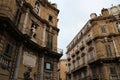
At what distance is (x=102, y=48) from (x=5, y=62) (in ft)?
60.3

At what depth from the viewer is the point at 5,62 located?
11477 millimetres

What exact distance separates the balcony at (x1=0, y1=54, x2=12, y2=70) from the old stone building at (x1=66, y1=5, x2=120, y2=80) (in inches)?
632

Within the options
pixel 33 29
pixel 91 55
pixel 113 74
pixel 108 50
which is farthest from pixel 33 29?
pixel 113 74

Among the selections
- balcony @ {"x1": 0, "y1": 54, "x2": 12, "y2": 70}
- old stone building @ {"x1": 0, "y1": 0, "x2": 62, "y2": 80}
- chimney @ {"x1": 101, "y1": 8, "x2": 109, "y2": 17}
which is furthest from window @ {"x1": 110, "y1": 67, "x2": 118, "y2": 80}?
balcony @ {"x1": 0, "y1": 54, "x2": 12, "y2": 70}

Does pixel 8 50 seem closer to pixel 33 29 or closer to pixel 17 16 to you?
pixel 17 16

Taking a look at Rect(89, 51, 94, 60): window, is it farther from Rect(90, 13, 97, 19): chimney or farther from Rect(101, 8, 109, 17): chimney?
Rect(101, 8, 109, 17): chimney

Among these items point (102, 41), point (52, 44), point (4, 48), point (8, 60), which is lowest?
point (8, 60)

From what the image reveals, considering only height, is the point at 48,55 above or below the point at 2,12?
below

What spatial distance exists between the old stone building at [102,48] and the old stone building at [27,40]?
349 inches

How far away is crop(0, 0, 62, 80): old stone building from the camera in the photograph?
1165 centimetres

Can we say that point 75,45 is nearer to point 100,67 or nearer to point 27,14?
point 100,67

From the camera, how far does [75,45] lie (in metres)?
36.1

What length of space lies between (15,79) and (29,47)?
416 centimetres

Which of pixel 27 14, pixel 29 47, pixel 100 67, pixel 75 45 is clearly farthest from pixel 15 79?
pixel 75 45
